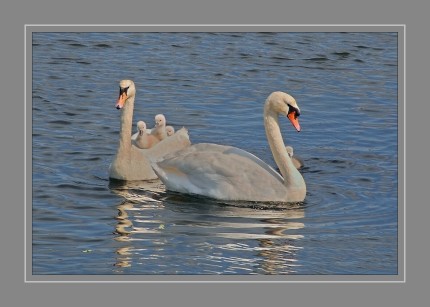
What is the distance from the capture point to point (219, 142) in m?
23.0

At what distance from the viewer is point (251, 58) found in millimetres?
26875

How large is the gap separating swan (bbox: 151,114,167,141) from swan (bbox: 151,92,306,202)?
7.07 feet

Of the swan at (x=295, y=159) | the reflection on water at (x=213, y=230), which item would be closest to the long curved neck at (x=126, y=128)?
the reflection on water at (x=213, y=230)

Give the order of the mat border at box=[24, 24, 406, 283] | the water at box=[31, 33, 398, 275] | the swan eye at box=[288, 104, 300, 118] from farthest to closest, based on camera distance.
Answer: the swan eye at box=[288, 104, 300, 118]
the water at box=[31, 33, 398, 275]
the mat border at box=[24, 24, 406, 283]

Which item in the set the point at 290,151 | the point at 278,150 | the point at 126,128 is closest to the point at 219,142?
the point at 290,151

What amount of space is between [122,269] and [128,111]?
4.67 meters

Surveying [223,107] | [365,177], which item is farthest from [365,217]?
[223,107]

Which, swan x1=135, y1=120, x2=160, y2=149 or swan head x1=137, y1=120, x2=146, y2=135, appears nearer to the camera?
swan head x1=137, y1=120, x2=146, y2=135

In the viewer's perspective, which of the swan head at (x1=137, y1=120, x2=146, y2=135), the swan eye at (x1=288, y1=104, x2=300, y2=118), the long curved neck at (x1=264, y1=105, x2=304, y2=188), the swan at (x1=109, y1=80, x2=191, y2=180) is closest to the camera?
the swan eye at (x1=288, y1=104, x2=300, y2=118)

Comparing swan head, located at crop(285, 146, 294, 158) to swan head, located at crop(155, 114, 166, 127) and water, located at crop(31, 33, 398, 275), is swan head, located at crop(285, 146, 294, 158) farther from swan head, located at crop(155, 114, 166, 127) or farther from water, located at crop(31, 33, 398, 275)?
swan head, located at crop(155, 114, 166, 127)

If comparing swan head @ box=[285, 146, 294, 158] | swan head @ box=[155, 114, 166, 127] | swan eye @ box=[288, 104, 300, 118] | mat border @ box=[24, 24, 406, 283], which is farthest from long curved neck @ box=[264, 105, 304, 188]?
swan head @ box=[155, 114, 166, 127]

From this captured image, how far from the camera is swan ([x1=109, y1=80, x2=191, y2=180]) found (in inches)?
834

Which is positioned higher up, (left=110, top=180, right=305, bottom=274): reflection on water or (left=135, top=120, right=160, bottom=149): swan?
(left=135, top=120, right=160, bottom=149): swan

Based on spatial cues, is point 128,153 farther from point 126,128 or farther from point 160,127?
point 160,127
